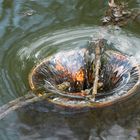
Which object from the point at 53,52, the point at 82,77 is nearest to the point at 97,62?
the point at 82,77

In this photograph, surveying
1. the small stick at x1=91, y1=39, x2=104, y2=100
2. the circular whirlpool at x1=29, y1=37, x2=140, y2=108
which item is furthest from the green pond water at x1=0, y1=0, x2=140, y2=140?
the small stick at x1=91, y1=39, x2=104, y2=100

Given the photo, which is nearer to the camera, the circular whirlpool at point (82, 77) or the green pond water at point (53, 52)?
the green pond water at point (53, 52)

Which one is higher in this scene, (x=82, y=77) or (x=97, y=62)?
(x=97, y=62)

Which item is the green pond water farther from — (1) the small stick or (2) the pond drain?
(1) the small stick

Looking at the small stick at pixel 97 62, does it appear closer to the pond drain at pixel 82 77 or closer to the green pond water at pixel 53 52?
the pond drain at pixel 82 77

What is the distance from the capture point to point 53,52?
454 cm

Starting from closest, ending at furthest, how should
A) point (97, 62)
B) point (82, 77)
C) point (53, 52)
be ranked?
point (97, 62) → point (82, 77) → point (53, 52)

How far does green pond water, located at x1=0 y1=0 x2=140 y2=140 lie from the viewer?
3.62 m

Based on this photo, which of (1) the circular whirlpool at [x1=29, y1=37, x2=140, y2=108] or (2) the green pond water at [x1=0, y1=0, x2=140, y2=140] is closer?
(2) the green pond water at [x1=0, y1=0, x2=140, y2=140]

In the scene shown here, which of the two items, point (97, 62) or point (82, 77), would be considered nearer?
point (97, 62)

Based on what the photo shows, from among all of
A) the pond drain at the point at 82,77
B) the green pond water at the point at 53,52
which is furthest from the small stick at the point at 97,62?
the green pond water at the point at 53,52

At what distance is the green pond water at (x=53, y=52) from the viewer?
3623 millimetres

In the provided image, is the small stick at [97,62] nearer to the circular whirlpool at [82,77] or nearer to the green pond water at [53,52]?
the circular whirlpool at [82,77]

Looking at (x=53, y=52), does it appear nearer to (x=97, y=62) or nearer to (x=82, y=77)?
(x=82, y=77)
